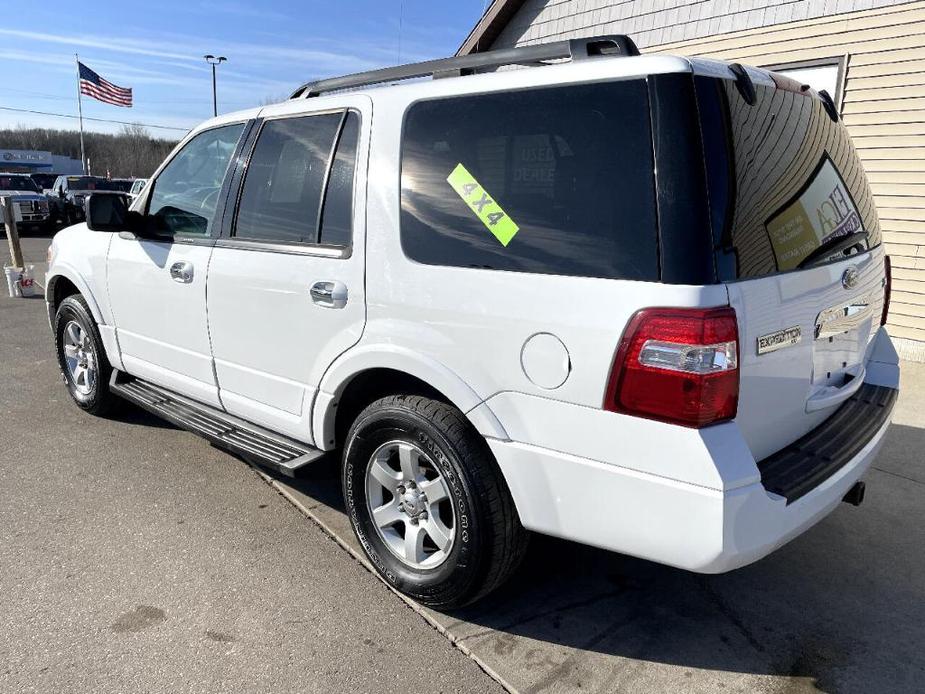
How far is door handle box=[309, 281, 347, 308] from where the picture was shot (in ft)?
9.37

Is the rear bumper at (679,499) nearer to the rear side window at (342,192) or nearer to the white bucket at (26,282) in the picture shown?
the rear side window at (342,192)

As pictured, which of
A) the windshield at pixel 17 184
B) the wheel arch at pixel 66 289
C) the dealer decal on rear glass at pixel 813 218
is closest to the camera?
the dealer decal on rear glass at pixel 813 218

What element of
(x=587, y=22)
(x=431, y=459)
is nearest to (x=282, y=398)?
(x=431, y=459)

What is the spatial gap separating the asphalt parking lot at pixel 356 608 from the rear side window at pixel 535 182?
1.38 m

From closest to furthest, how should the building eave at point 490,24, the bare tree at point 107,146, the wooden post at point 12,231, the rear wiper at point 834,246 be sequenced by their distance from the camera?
the rear wiper at point 834,246
the building eave at point 490,24
the wooden post at point 12,231
the bare tree at point 107,146

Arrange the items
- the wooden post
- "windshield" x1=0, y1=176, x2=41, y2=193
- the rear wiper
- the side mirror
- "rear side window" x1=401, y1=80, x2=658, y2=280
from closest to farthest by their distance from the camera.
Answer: "rear side window" x1=401, y1=80, x2=658, y2=280 < the rear wiper < the side mirror < the wooden post < "windshield" x1=0, y1=176, x2=41, y2=193

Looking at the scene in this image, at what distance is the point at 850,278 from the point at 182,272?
3117 millimetres

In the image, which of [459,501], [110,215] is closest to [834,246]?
[459,501]

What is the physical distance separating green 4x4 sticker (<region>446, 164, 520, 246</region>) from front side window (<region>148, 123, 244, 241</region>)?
5.32 feet

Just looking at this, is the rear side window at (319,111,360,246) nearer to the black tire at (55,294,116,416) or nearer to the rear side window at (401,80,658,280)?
the rear side window at (401,80,658,280)

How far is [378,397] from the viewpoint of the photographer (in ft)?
9.95

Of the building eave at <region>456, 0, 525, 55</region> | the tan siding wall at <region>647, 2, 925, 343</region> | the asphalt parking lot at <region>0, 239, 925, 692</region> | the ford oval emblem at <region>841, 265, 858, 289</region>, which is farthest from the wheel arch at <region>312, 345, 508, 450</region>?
the building eave at <region>456, 0, 525, 55</region>

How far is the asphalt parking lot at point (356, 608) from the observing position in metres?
2.44

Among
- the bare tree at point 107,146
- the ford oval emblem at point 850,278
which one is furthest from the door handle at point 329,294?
the bare tree at point 107,146
